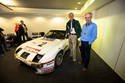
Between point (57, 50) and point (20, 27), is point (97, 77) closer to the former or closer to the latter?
point (57, 50)

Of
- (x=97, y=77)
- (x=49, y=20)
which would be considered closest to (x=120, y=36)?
(x=97, y=77)

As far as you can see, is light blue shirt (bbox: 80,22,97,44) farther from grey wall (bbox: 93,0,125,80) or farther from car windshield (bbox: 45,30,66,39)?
car windshield (bbox: 45,30,66,39)

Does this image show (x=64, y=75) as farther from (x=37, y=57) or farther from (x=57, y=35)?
(x=57, y=35)

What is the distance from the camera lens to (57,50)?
2896mm

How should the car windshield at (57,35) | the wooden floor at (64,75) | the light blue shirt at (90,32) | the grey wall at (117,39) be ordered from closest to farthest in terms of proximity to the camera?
the wooden floor at (64,75)
the grey wall at (117,39)
the light blue shirt at (90,32)
the car windshield at (57,35)

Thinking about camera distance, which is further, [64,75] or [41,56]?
[64,75]

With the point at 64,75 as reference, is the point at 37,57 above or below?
above

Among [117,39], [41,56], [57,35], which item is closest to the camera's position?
[41,56]

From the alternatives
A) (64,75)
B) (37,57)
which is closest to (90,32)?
(64,75)

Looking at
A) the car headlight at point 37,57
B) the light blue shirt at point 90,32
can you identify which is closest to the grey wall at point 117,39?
the light blue shirt at point 90,32

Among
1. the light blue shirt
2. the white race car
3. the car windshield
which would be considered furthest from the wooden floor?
the car windshield

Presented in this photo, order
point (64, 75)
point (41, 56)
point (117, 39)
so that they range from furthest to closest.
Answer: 1. point (117, 39)
2. point (64, 75)
3. point (41, 56)

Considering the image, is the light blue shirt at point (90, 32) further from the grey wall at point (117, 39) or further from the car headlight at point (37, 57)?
the car headlight at point (37, 57)

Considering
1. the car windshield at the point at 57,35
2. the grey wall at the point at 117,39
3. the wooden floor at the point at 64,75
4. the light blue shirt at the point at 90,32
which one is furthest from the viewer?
the car windshield at the point at 57,35
